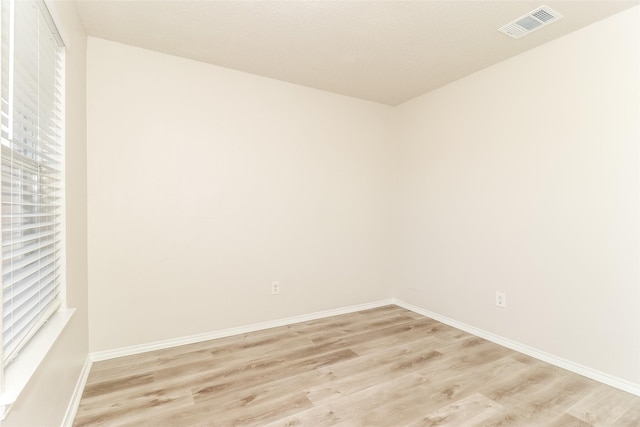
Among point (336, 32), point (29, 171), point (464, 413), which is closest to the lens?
point (29, 171)

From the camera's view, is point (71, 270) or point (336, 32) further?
point (336, 32)

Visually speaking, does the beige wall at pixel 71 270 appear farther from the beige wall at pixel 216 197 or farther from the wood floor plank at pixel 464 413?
the wood floor plank at pixel 464 413

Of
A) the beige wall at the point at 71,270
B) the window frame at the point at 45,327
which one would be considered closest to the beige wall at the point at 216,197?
the beige wall at the point at 71,270

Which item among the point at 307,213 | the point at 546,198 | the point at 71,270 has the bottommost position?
the point at 71,270

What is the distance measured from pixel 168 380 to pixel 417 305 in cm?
262

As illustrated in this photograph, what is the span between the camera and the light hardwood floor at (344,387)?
1747 mm

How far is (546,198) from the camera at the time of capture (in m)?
2.42

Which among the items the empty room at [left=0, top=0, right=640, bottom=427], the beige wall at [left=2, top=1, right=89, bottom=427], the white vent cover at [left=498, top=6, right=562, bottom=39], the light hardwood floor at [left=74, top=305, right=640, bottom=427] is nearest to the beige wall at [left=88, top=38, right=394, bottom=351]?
the empty room at [left=0, top=0, right=640, bottom=427]

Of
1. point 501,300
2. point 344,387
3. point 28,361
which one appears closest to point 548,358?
point 501,300

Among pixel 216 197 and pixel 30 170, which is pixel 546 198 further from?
pixel 30 170

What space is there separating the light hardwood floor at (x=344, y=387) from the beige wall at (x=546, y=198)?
37cm

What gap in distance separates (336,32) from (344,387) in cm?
250

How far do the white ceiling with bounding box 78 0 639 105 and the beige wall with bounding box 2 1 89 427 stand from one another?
35 cm

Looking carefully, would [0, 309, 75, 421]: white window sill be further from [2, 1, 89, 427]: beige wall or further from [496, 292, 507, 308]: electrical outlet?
[496, 292, 507, 308]: electrical outlet
